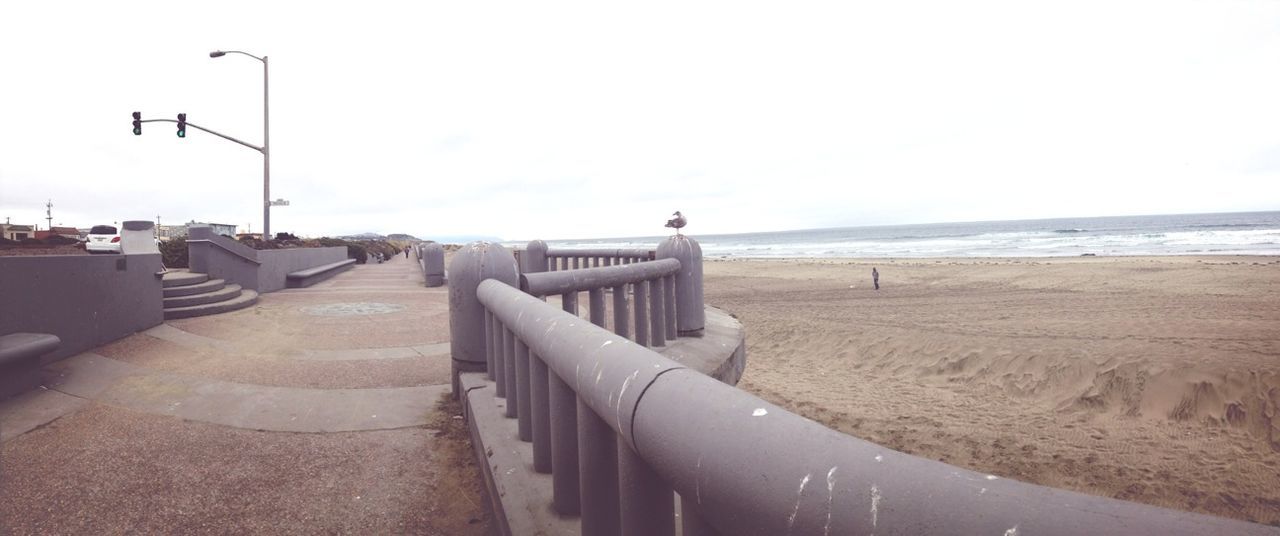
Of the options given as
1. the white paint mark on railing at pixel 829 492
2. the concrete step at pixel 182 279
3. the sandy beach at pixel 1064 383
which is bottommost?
the sandy beach at pixel 1064 383

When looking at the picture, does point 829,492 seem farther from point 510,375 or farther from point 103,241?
point 103,241

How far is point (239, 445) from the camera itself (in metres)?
3.36

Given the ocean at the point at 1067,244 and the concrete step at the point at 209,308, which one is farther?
the ocean at the point at 1067,244

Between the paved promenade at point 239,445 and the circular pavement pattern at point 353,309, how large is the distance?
2774 millimetres

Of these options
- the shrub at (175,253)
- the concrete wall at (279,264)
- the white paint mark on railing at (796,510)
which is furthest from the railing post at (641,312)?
the shrub at (175,253)

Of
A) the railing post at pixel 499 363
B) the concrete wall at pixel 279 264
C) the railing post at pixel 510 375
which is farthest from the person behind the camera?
the concrete wall at pixel 279 264

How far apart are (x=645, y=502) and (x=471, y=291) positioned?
2.80 metres

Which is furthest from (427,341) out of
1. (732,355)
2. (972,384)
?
(972,384)

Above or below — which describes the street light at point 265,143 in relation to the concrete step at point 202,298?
above

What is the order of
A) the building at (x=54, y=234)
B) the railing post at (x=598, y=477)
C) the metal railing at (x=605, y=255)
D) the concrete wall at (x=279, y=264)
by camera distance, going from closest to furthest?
the railing post at (x=598, y=477), the metal railing at (x=605, y=255), the concrete wall at (x=279, y=264), the building at (x=54, y=234)

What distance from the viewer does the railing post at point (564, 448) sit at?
6.29ft

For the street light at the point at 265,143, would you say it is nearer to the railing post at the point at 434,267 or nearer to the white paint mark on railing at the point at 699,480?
the railing post at the point at 434,267

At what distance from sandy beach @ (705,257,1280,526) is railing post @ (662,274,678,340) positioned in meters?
3.59

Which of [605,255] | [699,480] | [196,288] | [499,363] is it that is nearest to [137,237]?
[196,288]
